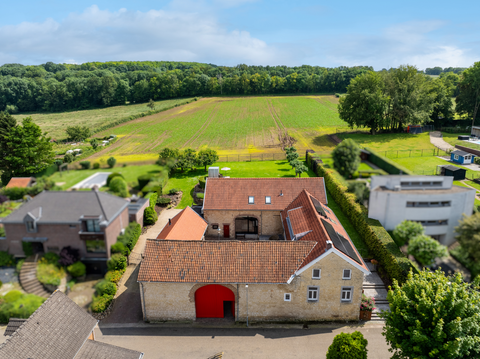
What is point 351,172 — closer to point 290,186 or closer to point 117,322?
point 117,322

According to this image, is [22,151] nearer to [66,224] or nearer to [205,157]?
[66,224]

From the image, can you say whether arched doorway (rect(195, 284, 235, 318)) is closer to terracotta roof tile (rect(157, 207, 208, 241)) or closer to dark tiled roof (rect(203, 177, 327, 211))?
terracotta roof tile (rect(157, 207, 208, 241))

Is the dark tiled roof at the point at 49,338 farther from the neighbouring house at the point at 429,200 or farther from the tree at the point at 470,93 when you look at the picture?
the tree at the point at 470,93

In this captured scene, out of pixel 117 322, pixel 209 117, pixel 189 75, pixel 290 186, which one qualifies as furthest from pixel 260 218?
pixel 189 75

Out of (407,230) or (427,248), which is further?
(427,248)

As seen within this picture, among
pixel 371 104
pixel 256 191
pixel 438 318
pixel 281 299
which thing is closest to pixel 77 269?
pixel 371 104
